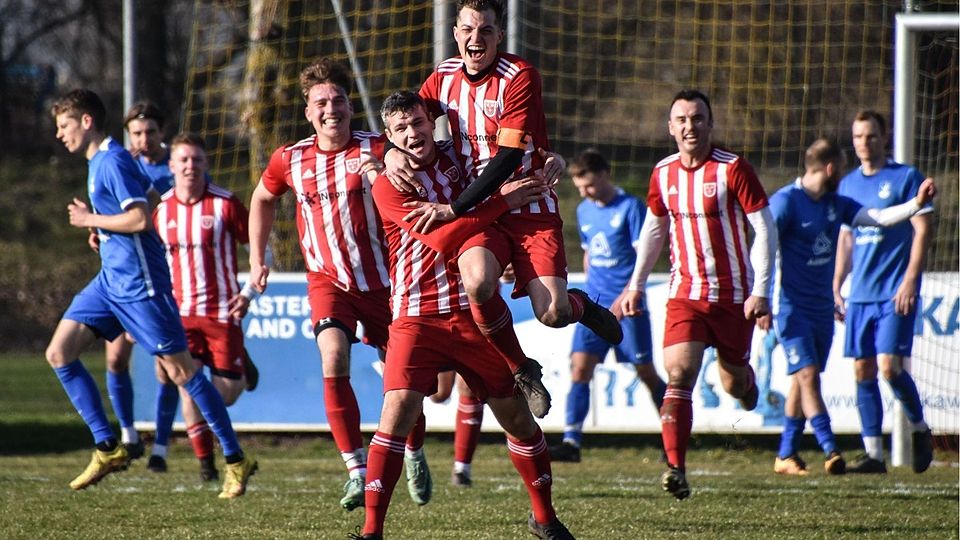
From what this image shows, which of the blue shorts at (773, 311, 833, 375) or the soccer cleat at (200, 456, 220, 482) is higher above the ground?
the blue shorts at (773, 311, 833, 375)

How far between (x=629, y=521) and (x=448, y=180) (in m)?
1.93

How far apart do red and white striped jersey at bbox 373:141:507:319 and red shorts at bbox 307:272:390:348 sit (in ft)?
3.47

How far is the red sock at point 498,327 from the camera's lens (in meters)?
5.14

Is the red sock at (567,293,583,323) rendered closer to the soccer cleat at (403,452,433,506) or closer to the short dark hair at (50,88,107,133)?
the soccer cleat at (403,452,433,506)

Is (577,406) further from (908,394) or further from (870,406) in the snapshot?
(908,394)

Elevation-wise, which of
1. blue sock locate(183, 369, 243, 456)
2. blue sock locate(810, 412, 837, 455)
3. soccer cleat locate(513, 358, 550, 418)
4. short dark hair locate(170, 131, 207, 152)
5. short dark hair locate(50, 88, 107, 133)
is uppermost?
short dark hair locate(50, 88, 107, 133)

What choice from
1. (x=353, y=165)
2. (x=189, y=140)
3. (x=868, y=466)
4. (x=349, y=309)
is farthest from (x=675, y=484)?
(x=189, y=140)

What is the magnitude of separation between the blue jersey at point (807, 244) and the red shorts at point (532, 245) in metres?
3.15

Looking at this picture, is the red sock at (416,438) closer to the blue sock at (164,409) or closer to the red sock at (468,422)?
the red sock at (468,422)

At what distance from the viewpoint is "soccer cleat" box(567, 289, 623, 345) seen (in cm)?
575

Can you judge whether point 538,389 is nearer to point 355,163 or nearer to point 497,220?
point 497,220

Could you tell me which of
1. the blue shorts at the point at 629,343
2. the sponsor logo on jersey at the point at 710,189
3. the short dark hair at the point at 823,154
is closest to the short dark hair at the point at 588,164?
the blue shorts at the point at 629,343

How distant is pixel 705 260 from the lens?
22.3ft

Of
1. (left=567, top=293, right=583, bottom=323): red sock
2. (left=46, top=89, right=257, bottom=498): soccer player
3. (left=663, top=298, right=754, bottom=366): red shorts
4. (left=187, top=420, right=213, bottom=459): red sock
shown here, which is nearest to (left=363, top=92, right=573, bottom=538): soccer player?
(left=567, top=293, right=583, bottom=323): red sock
